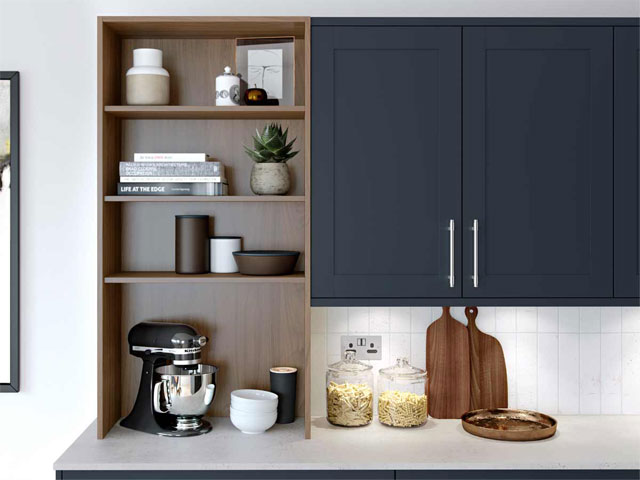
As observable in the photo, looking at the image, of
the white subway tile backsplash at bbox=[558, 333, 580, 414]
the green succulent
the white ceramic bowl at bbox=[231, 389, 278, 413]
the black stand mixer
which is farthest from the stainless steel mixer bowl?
the white subway tile backsplash at bbox=[558, 333, 580, 414]

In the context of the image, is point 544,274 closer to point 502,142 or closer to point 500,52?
point 502,142

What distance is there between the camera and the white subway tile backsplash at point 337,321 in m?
2.44

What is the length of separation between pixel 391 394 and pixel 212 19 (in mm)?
1437

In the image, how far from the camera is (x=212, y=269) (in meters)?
2.30

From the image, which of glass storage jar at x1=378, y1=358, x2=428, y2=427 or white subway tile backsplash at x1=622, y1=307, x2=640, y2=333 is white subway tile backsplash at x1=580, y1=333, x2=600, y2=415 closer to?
white subway tile backsplash at x1=622, y1=307, x2=640, y2=333

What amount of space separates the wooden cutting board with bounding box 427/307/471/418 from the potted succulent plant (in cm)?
80

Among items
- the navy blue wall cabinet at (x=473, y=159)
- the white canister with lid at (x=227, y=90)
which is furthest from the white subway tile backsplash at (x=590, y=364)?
the white canister with lid at (x=227, y=90)

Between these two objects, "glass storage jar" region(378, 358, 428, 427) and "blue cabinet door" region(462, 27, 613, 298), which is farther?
"glass storage jar" region(378, 358, 428, 427)

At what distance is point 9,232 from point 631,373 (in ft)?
8.04

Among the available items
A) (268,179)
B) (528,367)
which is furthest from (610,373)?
(268,179)

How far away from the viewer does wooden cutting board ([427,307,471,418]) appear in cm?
241

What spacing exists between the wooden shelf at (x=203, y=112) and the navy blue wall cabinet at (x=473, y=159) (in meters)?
0.16

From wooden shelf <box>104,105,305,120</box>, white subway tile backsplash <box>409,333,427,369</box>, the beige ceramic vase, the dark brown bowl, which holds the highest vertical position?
wooden shelf <box>104,105,305,120</box>

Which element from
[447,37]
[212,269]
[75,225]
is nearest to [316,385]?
[212,269]
